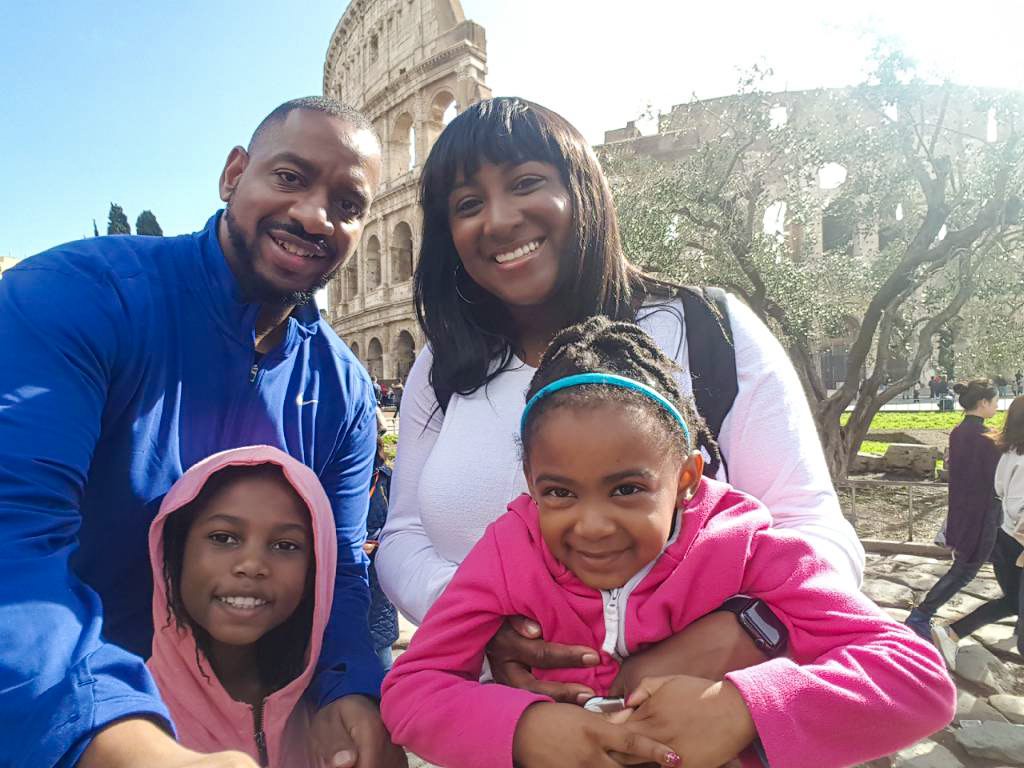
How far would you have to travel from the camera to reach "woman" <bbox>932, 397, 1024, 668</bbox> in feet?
16.1

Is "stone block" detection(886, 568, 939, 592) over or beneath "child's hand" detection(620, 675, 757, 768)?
beneath

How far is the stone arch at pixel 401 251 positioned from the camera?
27344mm

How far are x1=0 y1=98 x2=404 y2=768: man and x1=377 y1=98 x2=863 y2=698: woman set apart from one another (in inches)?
13.7

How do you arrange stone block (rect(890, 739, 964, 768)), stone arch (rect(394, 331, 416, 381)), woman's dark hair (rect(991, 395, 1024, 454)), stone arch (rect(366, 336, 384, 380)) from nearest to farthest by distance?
stone block (rect(890, 739, 964, 768))
woman's dark hair (rect(991, 395, 1024, 454))
stone arch (rect(394, 331, 416, 381))
stone arch (rect(366, 336, 384, 380))

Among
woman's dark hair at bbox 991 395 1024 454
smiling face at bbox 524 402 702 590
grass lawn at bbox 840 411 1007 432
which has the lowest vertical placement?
grass lawn at bbox 840 411 1007 432

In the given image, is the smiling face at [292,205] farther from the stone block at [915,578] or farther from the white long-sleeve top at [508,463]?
the stone block at [915,578]

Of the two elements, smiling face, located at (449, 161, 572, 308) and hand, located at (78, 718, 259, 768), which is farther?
smiling face, located at (449, 161, 572, 308)

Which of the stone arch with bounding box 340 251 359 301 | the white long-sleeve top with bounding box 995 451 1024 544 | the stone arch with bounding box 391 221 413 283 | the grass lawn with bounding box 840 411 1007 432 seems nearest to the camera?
the white long-sleeve top with bounding box 995 451 1024 544

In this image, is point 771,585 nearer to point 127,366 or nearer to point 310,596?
point 310,596

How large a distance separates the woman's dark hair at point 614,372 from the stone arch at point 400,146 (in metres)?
28.2

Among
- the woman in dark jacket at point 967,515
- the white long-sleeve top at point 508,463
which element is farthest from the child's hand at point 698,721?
the woman in dark jacket at point 967,515

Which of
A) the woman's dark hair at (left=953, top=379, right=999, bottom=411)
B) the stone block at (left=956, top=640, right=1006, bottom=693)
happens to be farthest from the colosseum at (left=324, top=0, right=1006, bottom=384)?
the stone block at (left=956, top=640, right=1006, bottom=693)

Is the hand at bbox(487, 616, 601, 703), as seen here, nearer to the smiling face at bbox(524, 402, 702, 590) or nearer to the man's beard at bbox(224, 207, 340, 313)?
the smiling face at bbox(524, 402, 702, 590)

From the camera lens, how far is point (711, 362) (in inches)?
67.0
